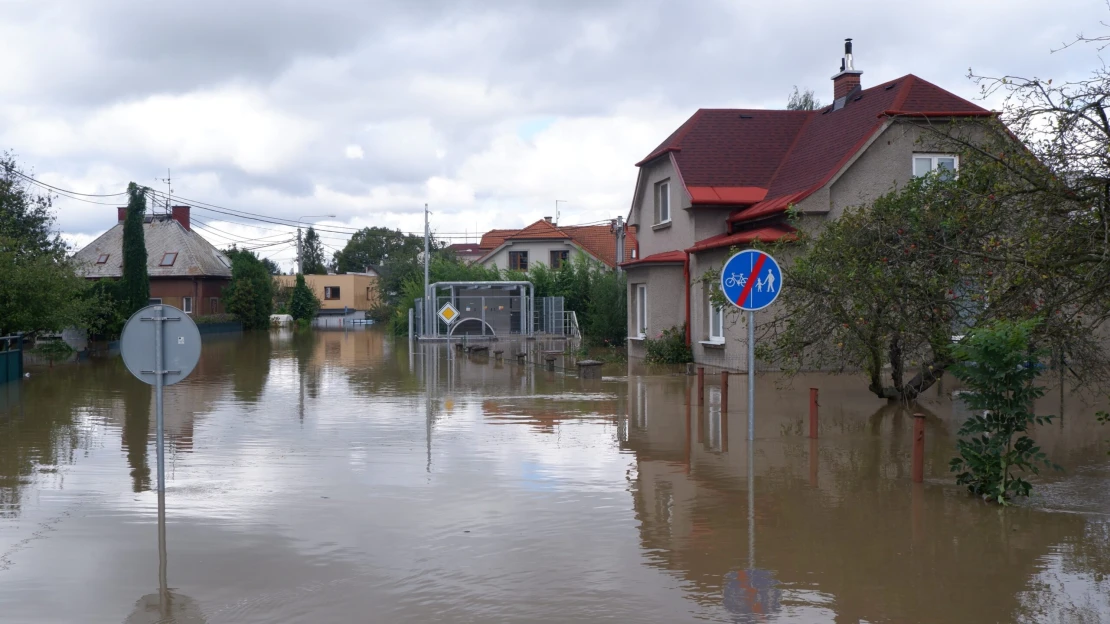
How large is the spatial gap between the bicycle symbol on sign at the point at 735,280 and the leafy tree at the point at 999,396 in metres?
2.09

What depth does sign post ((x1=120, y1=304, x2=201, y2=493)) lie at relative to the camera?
304 inches

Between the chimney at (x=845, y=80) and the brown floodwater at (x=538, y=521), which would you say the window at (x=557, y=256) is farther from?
the brown floodwater at (x=538, y=521)

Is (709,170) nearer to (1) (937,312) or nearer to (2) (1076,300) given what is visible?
(1) (937,312)

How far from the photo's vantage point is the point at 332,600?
260 inches

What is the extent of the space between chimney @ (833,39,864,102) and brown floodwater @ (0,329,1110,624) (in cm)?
1364

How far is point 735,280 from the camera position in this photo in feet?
33.0

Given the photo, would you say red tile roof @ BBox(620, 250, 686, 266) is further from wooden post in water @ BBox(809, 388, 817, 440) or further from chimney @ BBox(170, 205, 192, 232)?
chimney @ BBox(170, 205, 192, 232)

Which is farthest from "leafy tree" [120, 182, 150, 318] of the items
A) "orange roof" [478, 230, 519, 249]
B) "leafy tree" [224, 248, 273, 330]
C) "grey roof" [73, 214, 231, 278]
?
"orange roof" [478, 230, 519, 249]

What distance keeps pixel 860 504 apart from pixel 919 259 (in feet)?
15.4

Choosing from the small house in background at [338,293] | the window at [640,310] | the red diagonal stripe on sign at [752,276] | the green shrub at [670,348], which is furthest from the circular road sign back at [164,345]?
the small house in background at [338,293]

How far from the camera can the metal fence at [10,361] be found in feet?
76.9

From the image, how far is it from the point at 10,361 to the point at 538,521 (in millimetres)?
20051

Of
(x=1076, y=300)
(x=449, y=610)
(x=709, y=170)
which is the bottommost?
(x=449, y=610)

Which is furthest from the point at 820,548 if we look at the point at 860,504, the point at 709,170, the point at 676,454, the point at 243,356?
the point at 243,356
